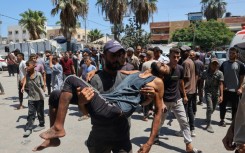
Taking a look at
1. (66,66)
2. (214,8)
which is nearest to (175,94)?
(66,66)

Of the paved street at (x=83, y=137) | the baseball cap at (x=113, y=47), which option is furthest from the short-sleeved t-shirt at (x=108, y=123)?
the paved street at (x=83, y=137)

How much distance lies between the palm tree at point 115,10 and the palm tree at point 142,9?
1.95m

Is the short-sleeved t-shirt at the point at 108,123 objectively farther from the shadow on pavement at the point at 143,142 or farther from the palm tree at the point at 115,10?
the palm tree at the point at 115,10

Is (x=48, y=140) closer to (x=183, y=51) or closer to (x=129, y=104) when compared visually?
(x=129, y=104)

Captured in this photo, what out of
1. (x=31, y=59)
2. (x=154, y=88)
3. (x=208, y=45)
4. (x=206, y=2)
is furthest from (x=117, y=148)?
(x=206, y=2)

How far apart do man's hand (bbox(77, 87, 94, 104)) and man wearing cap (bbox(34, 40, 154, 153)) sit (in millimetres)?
320

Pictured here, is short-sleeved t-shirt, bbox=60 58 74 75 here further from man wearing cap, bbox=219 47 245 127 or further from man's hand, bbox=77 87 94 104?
man's hand, bbox=77 87 94 104

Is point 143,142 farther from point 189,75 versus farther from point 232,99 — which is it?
point 232,99

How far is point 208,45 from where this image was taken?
3919 centimetres

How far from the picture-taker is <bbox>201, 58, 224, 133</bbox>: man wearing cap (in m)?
6.60

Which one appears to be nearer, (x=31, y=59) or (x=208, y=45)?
(x=31, y=59)

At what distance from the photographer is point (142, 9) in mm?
24094

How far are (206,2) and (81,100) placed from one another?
53933 mm

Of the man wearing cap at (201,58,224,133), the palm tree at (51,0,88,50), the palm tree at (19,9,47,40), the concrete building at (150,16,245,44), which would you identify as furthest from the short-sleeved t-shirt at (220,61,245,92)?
the concrete building at (150,16,245,44)
